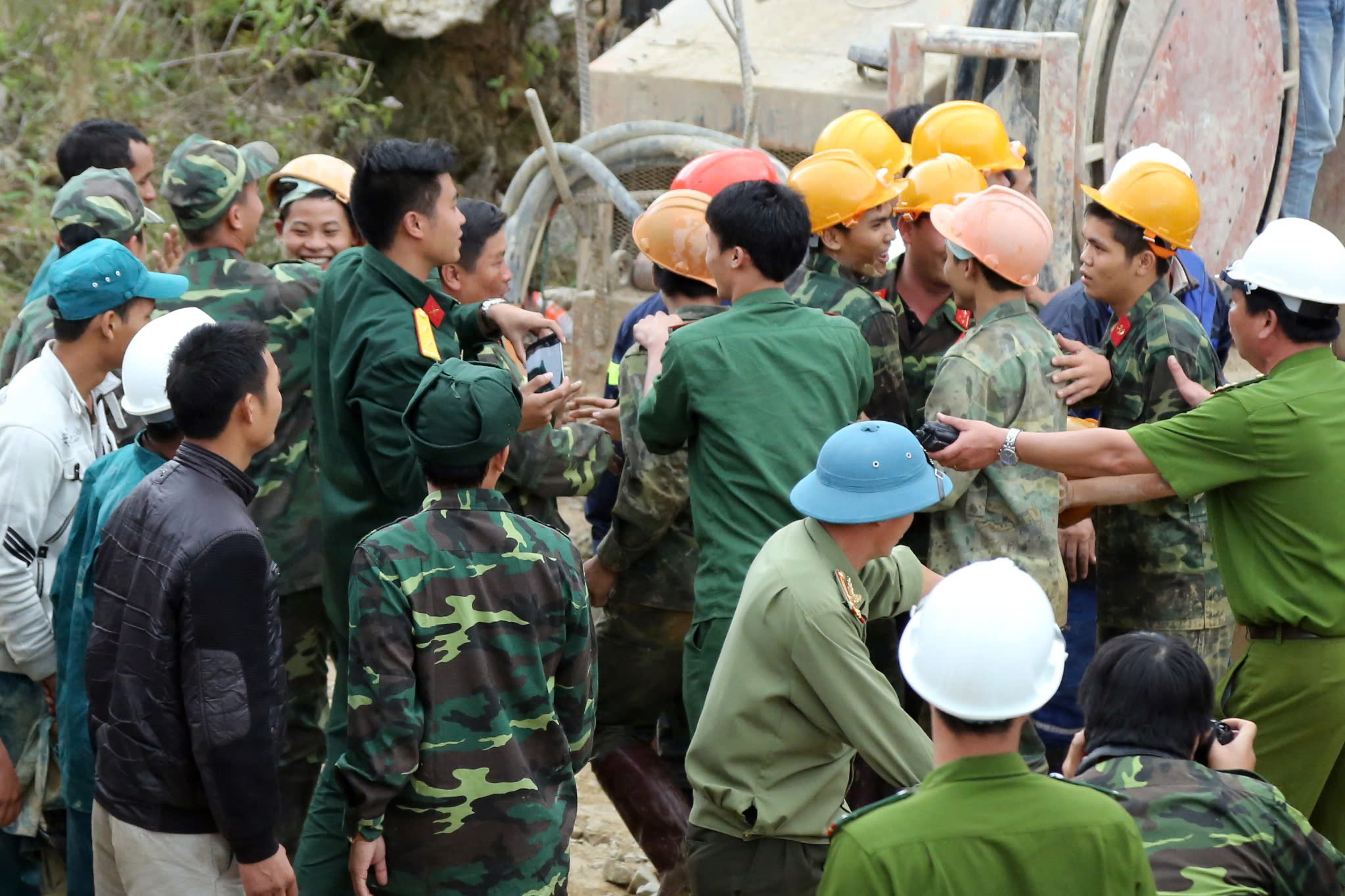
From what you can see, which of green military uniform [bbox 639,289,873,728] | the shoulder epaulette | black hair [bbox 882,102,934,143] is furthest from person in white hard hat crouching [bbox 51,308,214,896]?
black hair [bbox 882,102,934,143]

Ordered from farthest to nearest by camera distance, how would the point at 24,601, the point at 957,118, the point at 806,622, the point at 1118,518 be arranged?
the point at 957,118, the point at 1118,518, the point at 24,601, the point at 806,622

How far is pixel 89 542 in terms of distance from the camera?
3570mm

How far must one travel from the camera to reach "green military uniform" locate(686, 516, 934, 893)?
306cm

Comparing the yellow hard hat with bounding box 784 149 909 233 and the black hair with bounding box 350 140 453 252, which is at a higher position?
the black hair with bounding box 350 140 453 252

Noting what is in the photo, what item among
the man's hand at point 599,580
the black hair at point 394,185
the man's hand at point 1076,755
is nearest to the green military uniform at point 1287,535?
the man's hand at point 1076,755

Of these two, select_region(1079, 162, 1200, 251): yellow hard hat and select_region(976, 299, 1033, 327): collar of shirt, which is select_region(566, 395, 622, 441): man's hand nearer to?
select_region(976, 299, 1033, 327): collar of shirt

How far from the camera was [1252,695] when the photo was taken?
12.9ft

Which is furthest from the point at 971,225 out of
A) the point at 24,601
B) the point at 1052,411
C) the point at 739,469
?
the point at 24,601

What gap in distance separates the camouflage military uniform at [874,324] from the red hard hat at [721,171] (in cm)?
56

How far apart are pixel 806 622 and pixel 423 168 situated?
167cm

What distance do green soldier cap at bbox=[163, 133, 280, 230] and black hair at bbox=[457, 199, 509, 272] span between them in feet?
2.43

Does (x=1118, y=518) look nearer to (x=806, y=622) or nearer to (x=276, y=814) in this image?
(x=806, y=622)

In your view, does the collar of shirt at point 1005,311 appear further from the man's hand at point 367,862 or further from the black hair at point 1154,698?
the man's hand at point 367,862

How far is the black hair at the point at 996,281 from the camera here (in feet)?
13.8
